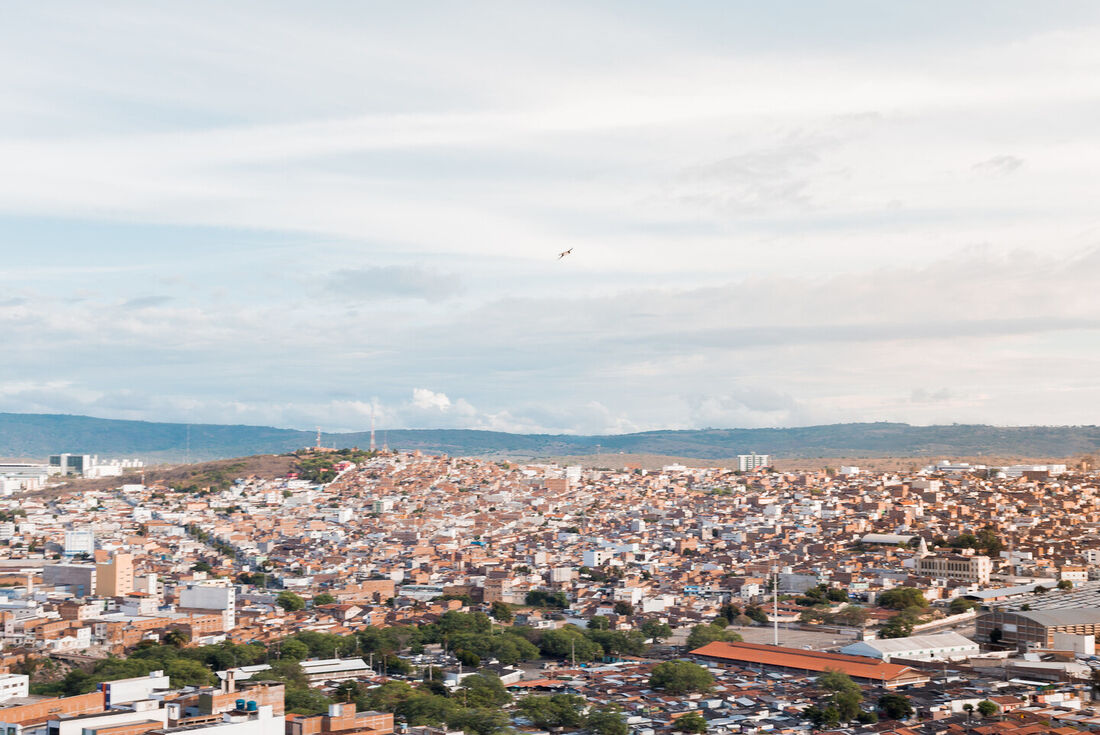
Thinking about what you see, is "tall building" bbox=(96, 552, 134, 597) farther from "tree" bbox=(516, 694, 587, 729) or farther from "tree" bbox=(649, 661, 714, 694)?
"tree" bbox=(516, 694, 587, 729)

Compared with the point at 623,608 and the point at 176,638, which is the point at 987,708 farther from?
the point at 176,638

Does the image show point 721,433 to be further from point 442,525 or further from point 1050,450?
point 442,525

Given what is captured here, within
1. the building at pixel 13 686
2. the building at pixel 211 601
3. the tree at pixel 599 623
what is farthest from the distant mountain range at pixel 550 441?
the building at pixel 13 686

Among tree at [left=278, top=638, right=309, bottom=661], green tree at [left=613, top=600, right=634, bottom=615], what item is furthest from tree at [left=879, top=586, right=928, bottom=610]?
tree at [left=278, top=638, right=309, bottom=661]

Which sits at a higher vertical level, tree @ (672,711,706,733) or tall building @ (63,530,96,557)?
tall building @ (63,530,96,557)

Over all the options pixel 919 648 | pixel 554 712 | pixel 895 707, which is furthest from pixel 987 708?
pixel 554 712

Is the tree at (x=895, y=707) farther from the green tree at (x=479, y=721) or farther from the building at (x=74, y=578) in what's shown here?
the building at (x=74, y=578)
